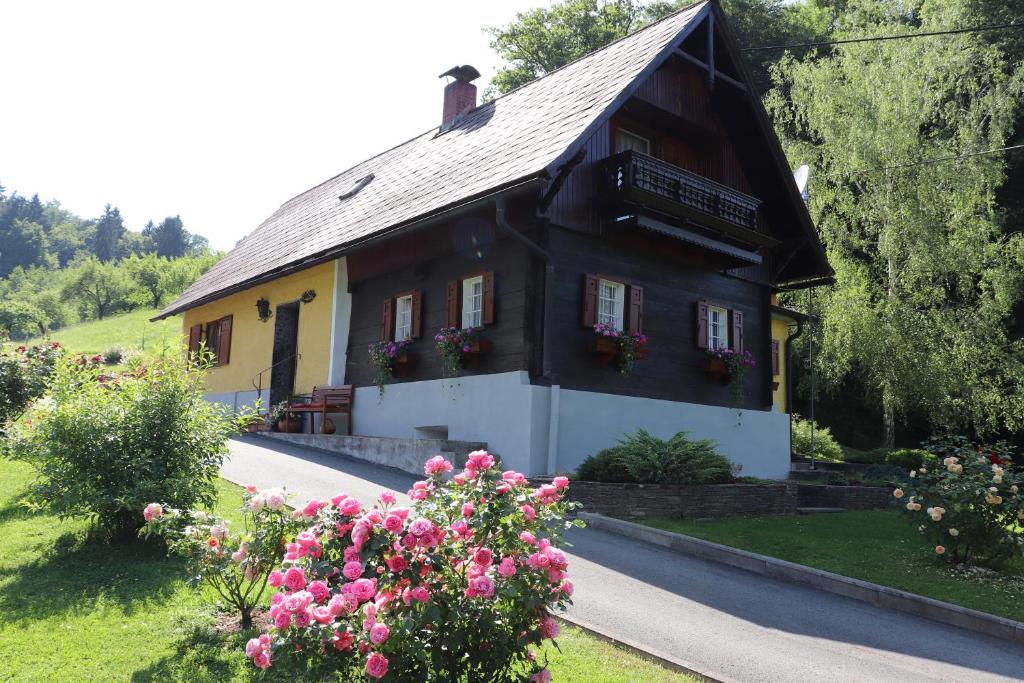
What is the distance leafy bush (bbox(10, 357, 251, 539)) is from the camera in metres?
6.60

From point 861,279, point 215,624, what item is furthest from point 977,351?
point 215,624

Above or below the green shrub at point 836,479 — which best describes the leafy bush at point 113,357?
above

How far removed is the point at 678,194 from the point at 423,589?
1153cm

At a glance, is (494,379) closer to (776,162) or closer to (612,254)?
(612,254)

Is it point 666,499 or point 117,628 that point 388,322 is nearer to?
point 666,499

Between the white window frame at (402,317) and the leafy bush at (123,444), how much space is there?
831cm

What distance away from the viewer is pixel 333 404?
16906 mm

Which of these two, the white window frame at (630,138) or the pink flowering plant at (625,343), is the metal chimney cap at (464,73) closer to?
the white window frame at (630,138)

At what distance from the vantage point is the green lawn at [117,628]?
4555mm

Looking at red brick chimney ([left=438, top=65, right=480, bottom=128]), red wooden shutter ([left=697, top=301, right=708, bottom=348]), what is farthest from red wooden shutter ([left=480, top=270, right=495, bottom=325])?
red brick chimney ([left=438, top=65, right=480, bottom=128])

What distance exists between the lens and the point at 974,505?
8.89 m

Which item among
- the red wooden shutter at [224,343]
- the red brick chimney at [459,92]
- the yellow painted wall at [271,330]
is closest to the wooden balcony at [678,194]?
the yellow painted wall at [271,330]

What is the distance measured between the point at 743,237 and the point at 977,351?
35.2 feet

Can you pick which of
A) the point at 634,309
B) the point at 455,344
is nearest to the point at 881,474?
the point at 634,309
